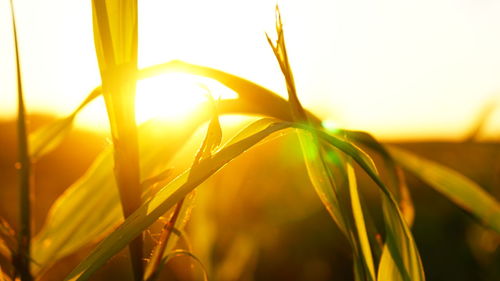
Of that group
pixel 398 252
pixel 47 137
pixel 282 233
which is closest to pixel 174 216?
pixel 398 252

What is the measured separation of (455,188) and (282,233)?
1390 millimetres

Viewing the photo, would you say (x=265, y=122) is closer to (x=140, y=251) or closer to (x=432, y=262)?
(x=140, y=251)

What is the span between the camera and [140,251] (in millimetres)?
296

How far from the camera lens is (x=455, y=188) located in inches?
18.0

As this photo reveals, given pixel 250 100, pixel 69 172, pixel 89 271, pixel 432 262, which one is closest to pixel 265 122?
pixel 250 100

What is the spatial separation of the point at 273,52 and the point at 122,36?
0.31 ft

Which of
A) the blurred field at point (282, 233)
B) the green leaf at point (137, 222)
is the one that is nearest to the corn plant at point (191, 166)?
the green leaf at point (137, 222)

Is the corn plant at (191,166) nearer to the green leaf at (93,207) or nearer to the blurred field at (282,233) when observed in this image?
the green leaf at (93,207)

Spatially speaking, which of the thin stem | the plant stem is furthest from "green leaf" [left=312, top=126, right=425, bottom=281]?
the plant stem

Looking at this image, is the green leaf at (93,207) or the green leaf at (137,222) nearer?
the green leaf at (137,222)

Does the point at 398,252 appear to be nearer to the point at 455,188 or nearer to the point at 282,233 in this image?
the point at 455,188

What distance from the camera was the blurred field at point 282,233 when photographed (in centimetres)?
100

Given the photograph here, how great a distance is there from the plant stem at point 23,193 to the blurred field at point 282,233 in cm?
33

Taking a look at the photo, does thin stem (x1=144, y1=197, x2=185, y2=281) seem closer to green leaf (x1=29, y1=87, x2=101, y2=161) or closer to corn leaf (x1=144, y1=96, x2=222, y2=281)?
corn leaf (x1=144, y1=96, x2=222, y2=281)
